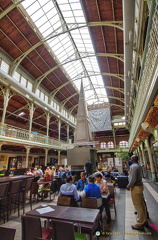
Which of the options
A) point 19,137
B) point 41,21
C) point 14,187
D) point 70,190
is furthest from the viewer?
point 41,21

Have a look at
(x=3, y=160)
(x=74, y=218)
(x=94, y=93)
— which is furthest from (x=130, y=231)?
(x=94, y=93)

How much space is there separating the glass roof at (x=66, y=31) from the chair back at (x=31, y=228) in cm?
1161

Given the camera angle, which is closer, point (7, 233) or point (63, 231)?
point (7, 233)

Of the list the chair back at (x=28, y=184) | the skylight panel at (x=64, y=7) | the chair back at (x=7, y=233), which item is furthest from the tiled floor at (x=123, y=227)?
the skylight panel at (x=64, y=7)

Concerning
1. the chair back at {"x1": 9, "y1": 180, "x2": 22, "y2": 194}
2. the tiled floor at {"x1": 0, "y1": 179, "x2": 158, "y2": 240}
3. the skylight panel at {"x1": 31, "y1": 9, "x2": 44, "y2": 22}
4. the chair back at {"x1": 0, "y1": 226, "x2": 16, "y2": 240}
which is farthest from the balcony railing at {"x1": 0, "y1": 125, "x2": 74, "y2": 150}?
the skylight panel at {"x1": 31, "y1": 9, "x2": 44, "y2": 22}

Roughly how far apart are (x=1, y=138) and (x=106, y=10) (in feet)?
36.3

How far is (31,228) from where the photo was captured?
168 centimetres

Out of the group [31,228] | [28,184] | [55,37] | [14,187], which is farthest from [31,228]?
[55,37]

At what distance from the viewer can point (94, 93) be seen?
23.1 meters

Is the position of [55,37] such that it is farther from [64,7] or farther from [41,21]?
[64,7]

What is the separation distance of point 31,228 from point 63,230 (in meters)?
0.46

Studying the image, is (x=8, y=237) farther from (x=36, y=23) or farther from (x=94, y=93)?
(x=94, y=93)

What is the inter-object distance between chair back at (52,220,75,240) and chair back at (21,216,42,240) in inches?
9.0

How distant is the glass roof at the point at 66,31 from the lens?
972 cm
